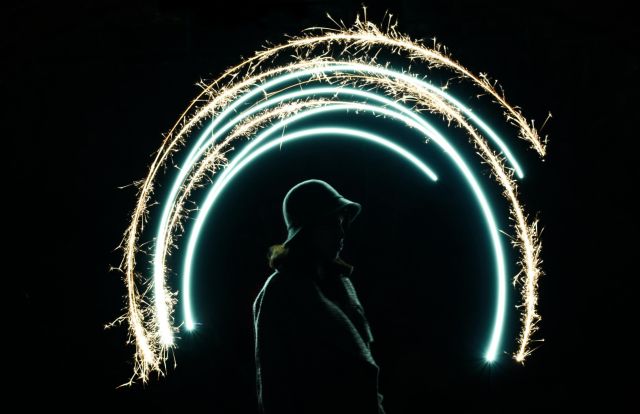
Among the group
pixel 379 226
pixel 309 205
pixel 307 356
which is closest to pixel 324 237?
pixel 309 205

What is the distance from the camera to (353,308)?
3570mm

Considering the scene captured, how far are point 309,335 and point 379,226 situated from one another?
2225 millimetres

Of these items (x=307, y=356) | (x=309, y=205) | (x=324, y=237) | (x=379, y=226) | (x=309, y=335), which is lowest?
(x=307, y=356)

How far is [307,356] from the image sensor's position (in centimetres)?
304

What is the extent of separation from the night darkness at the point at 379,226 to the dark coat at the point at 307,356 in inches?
76.8

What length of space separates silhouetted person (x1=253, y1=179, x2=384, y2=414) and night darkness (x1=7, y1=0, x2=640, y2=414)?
1776 mm

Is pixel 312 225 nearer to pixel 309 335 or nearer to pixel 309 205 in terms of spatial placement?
pixel 309 205

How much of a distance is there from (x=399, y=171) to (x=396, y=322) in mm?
1535

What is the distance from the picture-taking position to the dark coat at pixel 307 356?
9.81 feet

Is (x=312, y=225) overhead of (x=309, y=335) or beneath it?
overhead

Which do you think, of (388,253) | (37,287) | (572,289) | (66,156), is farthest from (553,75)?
(37,287)

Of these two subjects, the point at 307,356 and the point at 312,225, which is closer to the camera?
the point at 307,356

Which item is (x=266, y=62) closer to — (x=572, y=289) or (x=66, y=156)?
(x=66, y=156)

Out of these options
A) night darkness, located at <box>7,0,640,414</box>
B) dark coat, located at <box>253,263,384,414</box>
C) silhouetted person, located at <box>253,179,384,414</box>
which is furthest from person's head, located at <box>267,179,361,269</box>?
night darkness, located at <box>7,0,640,414</box>
